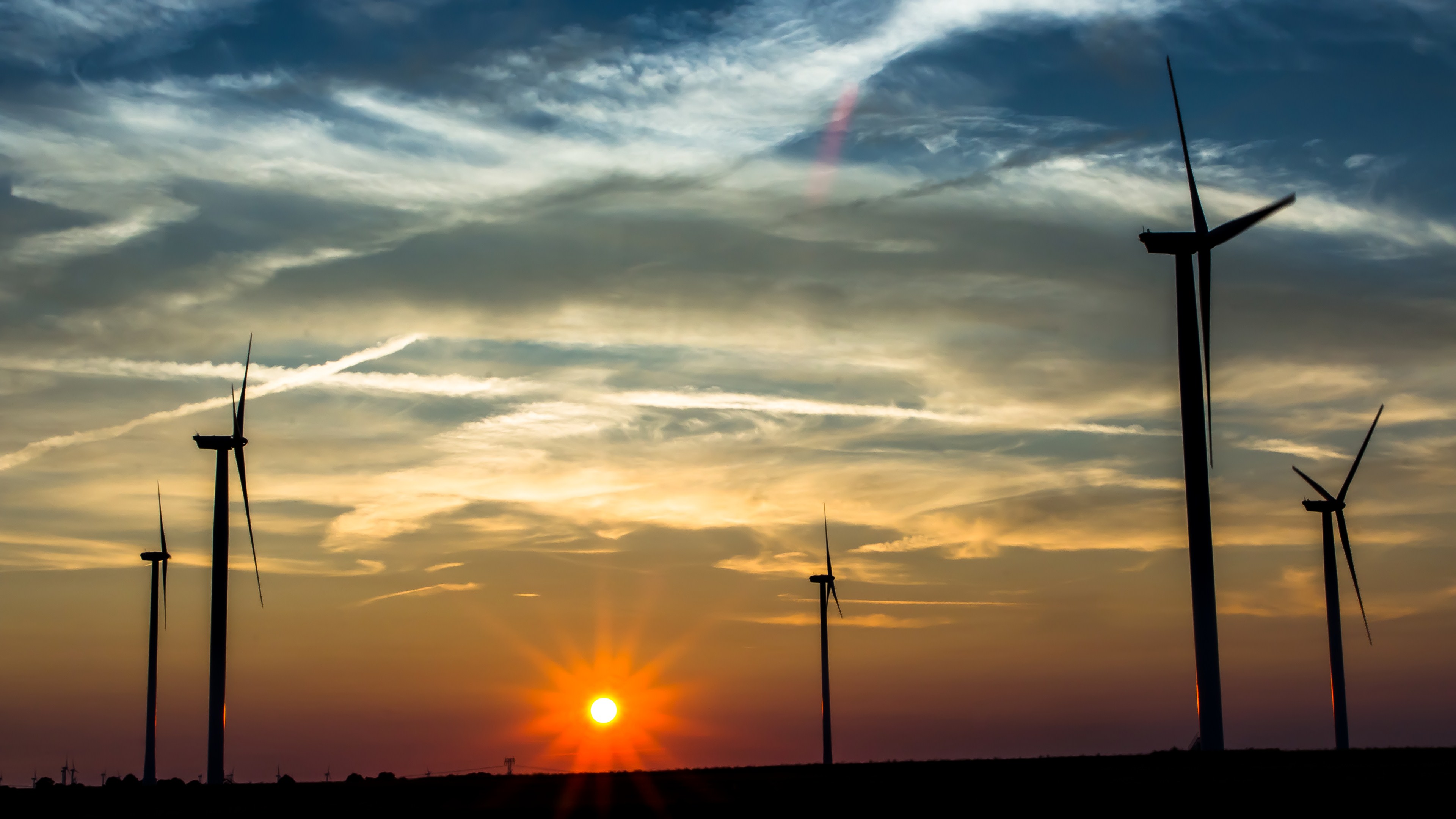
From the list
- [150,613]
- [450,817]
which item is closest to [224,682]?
[450,817]

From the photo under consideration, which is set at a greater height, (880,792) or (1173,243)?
(1173,243)

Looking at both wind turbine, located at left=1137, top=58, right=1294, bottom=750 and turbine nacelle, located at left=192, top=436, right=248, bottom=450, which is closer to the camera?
wind turbine, located at left=1137, top=58, right=1294, bottom=750

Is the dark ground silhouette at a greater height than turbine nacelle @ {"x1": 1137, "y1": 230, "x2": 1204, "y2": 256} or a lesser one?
lesser

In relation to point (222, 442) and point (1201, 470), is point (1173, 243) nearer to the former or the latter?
point (1201, 470)

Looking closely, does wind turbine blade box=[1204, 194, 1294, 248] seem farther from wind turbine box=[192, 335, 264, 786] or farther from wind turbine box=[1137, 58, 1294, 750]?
wind turbine box=[192, 335, 264, 786]

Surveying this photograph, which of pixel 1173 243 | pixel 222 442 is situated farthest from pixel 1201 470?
pixel 222 442

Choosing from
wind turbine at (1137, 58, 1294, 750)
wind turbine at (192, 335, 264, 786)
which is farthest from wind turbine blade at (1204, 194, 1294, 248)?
wind turbine at (192, 335, 264, 786)

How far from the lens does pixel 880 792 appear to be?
64.5m

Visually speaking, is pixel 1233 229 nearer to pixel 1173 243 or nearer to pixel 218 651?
pixel 1173 243

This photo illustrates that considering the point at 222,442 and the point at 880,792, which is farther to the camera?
the point at 222,442

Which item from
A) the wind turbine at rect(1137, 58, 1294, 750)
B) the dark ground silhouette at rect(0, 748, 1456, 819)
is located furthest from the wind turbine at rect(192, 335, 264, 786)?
the wind turbine at rect(1137, 58, 1294, 750)

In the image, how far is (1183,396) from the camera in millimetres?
72750

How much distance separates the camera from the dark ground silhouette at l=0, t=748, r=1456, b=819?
54062mm

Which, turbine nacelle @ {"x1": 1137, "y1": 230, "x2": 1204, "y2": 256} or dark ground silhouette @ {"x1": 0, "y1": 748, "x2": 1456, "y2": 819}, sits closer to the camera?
dark ground silhouette @ {"x1": 0, "y1": 748, "x2": 1456, "y2": 819}
